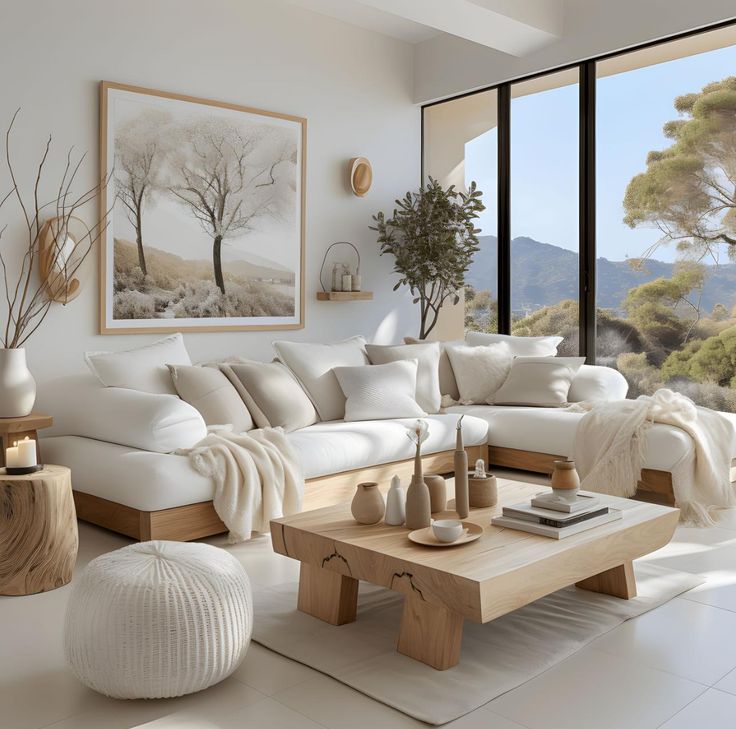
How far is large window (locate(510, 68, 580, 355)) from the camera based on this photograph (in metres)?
5.96

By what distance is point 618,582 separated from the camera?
305 cm

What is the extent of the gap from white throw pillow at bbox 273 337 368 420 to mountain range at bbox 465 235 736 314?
6.09ft

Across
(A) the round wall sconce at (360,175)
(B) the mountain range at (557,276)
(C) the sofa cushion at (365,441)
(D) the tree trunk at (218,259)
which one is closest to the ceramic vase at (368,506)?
(C) the sofa cushion at (365,441)

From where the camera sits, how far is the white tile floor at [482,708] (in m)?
2.16

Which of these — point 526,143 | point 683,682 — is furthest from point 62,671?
point 526,143

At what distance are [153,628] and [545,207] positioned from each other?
4764 mm

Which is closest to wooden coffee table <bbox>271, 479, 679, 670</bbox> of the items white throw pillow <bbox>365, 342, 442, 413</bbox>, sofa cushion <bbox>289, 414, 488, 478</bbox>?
sofa cushion <bbox>289, 414, 488, 478</bbox>

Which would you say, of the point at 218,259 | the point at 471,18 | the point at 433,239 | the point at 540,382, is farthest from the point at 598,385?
the point at 218,259

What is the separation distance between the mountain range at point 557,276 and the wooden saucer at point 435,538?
10.3ft

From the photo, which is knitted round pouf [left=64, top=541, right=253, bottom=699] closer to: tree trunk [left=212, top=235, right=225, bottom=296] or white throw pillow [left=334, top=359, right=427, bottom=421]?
white throw pillow [left=334, top=359, right=427, bottom=421]

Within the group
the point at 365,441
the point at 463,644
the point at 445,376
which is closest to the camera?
the point at 463,644

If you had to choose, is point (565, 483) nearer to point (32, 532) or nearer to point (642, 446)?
point (642, 446)

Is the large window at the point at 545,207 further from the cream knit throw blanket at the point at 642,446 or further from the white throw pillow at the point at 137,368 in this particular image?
the white throw pillow at the point at 137,368

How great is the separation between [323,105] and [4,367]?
10.8 ft
